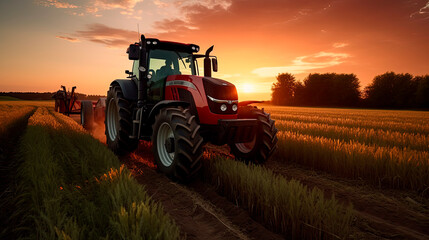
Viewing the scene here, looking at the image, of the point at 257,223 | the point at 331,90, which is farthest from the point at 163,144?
the point at 331,90

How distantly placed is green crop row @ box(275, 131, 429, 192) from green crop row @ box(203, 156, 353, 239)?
1957mm

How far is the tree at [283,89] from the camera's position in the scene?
299 feet

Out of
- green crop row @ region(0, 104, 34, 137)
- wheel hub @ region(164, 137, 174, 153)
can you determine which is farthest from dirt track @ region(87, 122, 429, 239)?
green crop row @ region(0, 104, 34, 137)

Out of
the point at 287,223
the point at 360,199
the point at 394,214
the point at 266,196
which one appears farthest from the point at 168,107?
the point at 394,214

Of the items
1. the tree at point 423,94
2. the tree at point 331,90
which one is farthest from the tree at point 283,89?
the tree at point 423,94

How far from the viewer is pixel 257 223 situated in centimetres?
286

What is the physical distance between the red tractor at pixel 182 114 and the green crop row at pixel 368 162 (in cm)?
123

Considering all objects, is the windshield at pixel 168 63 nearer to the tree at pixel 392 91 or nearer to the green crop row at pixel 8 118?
the green crop row at pixel 8 118

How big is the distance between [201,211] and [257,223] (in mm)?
749

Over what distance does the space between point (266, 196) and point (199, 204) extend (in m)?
0.98

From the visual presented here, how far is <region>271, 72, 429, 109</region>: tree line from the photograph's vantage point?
62.7 metres

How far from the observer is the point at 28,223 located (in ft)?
8.42

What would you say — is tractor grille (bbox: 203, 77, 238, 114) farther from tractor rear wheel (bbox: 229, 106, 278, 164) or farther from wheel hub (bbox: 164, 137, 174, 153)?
wheel hub (bbox: 164, 137, 174, 153)

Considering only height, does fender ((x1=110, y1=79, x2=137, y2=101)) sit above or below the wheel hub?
above
